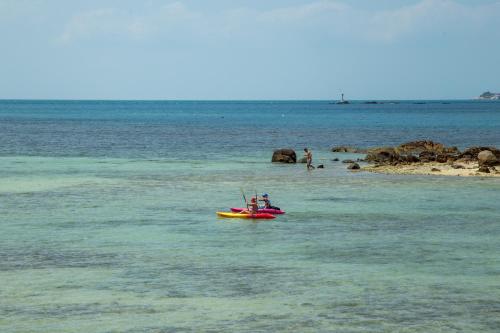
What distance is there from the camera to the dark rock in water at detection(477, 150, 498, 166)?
56734mm

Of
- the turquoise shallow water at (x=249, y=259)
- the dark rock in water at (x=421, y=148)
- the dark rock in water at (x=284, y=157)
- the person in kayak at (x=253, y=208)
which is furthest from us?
the dark rock in water at (x=421, y=148)

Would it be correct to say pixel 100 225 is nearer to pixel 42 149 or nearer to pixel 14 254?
pixel 14 254

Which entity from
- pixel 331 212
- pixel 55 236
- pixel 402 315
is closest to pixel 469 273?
pixel 402 315

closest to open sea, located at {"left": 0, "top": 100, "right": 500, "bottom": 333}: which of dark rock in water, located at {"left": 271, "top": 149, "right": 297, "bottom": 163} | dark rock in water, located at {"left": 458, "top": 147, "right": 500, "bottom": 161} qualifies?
dark rock in water, located at {"left": 458, "top": 147, "right": 500, "bottom": 161}

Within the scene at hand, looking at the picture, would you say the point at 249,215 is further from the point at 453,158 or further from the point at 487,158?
the point at 453,158

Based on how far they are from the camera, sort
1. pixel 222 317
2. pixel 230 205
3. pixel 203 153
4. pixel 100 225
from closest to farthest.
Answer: pixel 222 317 → pixel 100 225 → pixel 230 205 → pixel 203 153

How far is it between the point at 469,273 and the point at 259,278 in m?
6.67

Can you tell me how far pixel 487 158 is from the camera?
5734 cm

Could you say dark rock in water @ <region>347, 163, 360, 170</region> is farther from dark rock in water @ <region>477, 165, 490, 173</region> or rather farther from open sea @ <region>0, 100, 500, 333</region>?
dark rock in water @ <region>477, 165, 490, 173</region>

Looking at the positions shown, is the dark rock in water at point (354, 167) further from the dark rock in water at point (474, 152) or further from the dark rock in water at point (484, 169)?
the dark rock in water at point (484, 169)

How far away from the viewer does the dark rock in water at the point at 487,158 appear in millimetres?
56734

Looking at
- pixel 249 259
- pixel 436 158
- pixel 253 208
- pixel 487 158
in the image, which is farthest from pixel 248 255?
pixel 436 158

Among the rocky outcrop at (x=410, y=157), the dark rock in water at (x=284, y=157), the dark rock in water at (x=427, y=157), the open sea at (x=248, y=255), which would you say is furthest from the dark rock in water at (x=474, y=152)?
the dark rock in water at (x=284, y=157)

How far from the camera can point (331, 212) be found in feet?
125
